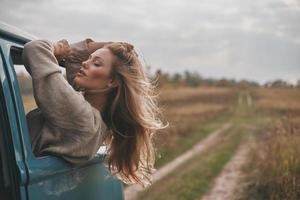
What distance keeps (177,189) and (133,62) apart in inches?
274

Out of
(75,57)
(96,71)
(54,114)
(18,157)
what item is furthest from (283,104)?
(18,157)

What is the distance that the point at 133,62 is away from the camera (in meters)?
Answer: 3.60

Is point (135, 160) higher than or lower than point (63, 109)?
lower

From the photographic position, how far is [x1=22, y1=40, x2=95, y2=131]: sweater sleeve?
2.95 metres

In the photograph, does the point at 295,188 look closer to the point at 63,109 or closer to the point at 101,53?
the point at 101,53

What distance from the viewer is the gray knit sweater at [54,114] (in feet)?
9.68

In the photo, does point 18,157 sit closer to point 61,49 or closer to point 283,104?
point 61,49

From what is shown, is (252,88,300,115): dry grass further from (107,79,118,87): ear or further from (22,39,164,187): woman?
(107,79,118,87): ear

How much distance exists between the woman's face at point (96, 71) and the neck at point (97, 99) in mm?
53

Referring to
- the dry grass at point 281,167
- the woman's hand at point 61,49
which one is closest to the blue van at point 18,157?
the woman's hand at point 61,49

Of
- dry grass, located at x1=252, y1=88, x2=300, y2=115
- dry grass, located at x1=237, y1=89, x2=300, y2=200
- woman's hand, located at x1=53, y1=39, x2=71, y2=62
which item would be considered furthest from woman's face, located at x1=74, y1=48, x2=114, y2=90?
dry grass, located at x1=252, y1=88, x2=300, y2=115

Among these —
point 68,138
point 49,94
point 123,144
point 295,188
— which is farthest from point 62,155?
point 295,188

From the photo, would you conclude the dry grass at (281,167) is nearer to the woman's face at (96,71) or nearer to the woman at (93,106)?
the woman at (93,106)

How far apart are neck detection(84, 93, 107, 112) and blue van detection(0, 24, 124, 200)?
1.45ft
